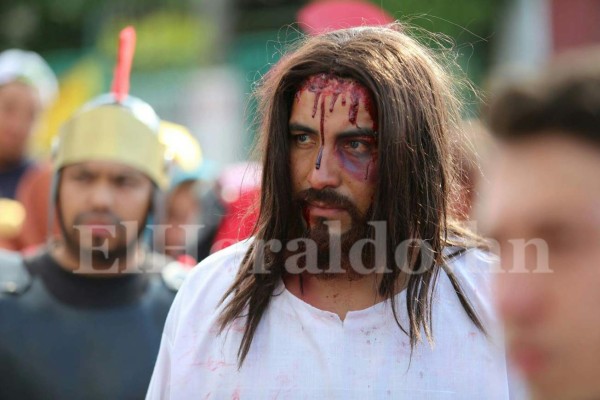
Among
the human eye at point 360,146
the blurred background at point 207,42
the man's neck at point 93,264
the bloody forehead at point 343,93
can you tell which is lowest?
the man's neck at point 93,264

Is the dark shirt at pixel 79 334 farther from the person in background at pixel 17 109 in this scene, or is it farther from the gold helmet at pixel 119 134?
the person in background at pixel 17 109

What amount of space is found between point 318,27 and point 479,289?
1.30 meters

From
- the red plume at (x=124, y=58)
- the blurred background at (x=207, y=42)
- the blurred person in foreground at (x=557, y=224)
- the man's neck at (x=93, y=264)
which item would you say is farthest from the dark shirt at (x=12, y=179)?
the blurred background at (x=207, y=42)

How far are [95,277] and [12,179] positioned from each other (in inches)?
83.6

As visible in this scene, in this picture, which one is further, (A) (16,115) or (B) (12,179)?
(A) (16,115)

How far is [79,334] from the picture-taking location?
3.47 metres

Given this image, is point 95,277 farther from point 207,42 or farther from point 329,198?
point 207,42

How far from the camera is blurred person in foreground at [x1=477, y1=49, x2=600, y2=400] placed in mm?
1168

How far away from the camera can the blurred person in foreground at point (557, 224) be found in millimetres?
1168

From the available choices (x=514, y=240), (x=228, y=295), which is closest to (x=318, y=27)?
(x=228, y=295)

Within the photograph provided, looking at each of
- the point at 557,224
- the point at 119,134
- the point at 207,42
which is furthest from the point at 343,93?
the point at 207,42

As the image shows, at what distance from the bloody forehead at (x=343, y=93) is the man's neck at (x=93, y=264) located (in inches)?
55.2

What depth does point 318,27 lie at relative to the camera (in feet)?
11.5

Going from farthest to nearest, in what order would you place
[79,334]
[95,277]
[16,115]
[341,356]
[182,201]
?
[16,115]
[182,201]
[95,277]
[79,334]
[341,356]
